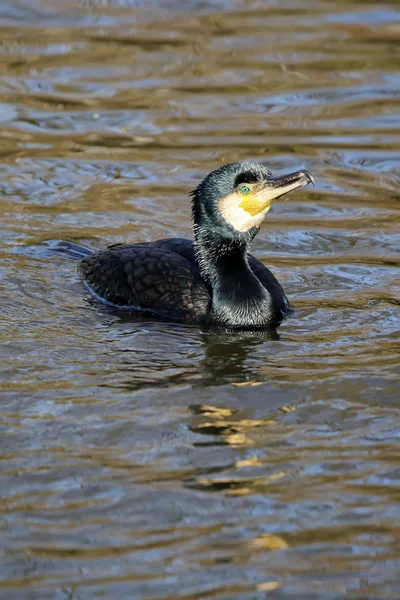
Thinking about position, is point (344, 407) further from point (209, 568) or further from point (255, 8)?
point (255, 8)

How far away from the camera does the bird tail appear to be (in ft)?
30.5

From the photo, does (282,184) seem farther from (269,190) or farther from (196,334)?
(196,334)

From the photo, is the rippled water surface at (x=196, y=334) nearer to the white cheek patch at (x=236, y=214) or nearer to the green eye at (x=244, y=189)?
the white cheek patch at (x=236, y=214)

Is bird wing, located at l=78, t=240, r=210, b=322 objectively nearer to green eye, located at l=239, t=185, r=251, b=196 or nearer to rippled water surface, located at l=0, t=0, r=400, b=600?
rippled water surface, located at l=0, t=0, r=400, b=600

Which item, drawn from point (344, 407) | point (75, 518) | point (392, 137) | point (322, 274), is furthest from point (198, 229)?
point (392, 137)

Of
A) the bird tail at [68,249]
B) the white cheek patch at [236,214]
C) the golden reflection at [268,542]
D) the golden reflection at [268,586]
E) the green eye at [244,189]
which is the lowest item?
the golden reflection at [268,586]

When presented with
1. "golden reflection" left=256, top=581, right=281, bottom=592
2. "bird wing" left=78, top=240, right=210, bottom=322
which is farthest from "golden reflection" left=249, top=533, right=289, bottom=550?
"bird wing" left=78, top=240, right=210, bottom=322

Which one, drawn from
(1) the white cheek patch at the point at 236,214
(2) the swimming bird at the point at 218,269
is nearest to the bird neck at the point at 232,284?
(2) the swimming bird at the point at 218,269

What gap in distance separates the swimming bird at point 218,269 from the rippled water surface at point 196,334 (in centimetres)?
22

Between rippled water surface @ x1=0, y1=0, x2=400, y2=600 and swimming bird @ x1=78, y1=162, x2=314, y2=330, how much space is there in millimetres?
221

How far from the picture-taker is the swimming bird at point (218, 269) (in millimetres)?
7625

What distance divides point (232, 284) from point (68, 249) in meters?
2.08

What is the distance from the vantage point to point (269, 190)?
7.58 metres

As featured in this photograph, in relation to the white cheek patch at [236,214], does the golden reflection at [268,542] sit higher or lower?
lower
